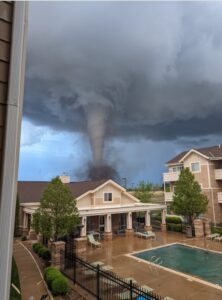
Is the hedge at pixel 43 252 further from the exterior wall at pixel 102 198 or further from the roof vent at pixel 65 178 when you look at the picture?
the roof vent at pixel 65 178

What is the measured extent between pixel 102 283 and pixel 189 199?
60.0ft

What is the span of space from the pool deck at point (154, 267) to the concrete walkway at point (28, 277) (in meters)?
4.59

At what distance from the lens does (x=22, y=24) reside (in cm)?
282

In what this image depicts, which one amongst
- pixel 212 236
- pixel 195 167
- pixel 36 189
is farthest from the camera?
pixel 195 167

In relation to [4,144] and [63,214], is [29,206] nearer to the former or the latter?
[63,214]

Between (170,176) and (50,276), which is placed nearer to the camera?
(50,276)

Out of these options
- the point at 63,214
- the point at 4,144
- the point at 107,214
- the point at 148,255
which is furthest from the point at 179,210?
the point at 4,144

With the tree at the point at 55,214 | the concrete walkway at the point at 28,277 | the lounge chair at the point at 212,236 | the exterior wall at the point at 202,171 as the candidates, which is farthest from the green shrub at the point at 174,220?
the concrete walkway at the point at 28,277

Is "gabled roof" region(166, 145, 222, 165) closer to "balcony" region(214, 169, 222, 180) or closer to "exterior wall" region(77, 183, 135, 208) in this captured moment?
"balcony" region(214, 169, 222, 180)

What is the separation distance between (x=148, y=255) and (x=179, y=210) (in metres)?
10.2

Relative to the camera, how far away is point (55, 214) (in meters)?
18.4

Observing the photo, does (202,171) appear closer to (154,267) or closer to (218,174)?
(218,174)

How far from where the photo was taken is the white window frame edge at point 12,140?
7.99ft

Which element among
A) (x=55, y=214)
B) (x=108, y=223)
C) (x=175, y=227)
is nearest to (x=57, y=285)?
(x=55, y=214)
